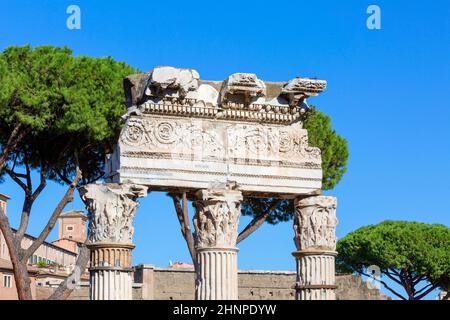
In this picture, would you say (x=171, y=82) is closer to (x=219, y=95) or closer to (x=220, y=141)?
(x=219, y=95)

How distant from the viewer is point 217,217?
51.2 feet

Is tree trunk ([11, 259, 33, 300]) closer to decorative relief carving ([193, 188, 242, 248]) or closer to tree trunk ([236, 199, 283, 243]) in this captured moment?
tree trunk ([236, 199, 283, 243])

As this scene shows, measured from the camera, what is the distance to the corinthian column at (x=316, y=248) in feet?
52.5

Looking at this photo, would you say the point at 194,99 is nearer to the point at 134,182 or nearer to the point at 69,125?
the point at 134,182

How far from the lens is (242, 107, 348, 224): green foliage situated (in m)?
29.9

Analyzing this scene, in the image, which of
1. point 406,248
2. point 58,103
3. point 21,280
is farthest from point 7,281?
point 406,248

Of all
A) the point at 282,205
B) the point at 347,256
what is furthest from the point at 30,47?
the point at 347,256

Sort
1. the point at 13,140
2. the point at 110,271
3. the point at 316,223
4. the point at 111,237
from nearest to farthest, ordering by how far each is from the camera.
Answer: the point at 110,271 → the point at 111,237 → the point at 316,223 → the point at 13,140

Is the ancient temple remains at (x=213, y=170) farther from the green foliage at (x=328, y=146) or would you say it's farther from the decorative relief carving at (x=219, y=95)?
the green foliage at (x=328, y=146)

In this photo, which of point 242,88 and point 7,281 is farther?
point 7,281

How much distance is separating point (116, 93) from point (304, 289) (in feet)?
41.5

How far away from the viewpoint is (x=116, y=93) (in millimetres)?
27281

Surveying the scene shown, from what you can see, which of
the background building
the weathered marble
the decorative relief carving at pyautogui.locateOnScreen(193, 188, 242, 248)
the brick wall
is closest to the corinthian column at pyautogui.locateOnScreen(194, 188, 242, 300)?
the decorative relief carving at pyautogui.locateOnScreen(193, 188, 242, 248)

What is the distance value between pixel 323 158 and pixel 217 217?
14524 mm
